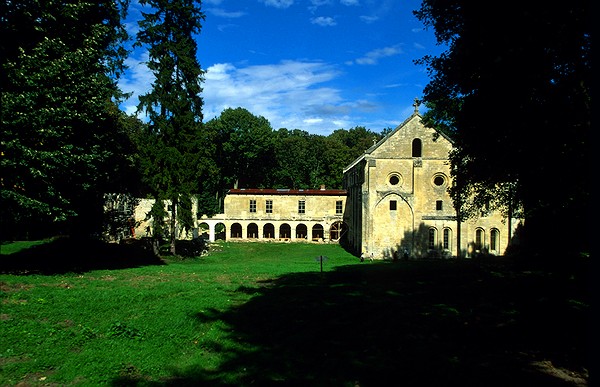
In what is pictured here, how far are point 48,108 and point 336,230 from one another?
134 ft

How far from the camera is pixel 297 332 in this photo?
10094 mm

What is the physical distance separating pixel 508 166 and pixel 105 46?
19.3 meters

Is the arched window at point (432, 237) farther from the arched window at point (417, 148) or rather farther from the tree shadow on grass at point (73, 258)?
the tree shadow on grass at point (73, 258)

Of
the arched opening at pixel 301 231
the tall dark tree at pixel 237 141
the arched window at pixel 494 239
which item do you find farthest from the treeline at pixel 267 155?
the arched window at pixel 494 239

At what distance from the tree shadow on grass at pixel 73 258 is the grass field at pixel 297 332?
380cm

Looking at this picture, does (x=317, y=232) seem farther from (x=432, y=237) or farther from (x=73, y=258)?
(x=73, y=258)

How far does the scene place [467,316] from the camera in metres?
11.2

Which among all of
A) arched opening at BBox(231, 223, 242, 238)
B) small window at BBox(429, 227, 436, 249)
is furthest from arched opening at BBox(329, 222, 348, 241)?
small window at BBox(429, 227, 436, 249)

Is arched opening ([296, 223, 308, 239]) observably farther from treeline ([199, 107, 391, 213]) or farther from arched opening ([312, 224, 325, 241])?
treeline ([199, 107, 391, 213])

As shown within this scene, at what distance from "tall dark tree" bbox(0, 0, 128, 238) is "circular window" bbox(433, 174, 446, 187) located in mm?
29272

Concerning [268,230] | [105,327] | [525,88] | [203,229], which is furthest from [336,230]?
[105,327]

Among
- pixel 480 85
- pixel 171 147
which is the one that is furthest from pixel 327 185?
pixel 480 85

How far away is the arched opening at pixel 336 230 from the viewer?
5191 centimetres

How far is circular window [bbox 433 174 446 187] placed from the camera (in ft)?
125
